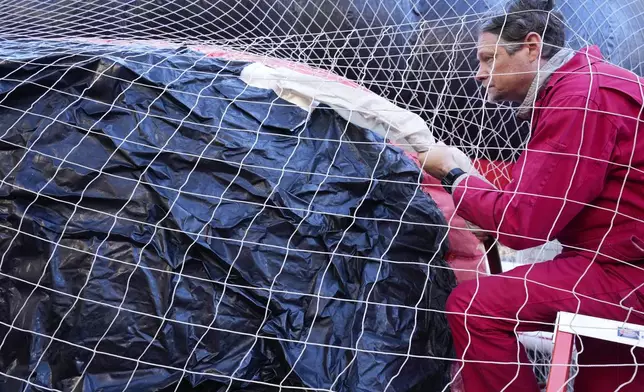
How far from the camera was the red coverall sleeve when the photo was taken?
119cm

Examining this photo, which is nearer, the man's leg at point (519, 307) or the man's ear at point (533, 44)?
the man's leg at point (519, 307)

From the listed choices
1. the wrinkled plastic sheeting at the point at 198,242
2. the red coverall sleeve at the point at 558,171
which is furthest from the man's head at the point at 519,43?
the wrinkled plastic sheeting at the point at 198,242

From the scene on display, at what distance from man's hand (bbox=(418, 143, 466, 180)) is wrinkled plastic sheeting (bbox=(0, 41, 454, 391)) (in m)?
0.08

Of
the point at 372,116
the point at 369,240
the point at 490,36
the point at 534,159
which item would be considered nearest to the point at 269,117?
the point at 372,116

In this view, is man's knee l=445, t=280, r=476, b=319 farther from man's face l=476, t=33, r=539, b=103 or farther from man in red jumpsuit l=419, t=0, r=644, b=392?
man's face l=476, t=33, r=539, b=103

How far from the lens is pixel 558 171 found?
120 centimetres

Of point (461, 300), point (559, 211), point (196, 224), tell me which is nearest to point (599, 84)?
point (559, 211)

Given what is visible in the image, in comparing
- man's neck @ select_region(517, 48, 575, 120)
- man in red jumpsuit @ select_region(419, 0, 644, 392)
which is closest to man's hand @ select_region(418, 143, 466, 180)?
man in red jumpsuit @ select_region(419, 0, 644, 392)

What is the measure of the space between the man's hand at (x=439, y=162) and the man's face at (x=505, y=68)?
0.50 feet

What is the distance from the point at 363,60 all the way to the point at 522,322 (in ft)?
3.79

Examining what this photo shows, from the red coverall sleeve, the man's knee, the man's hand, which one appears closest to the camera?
the red coverall sleeve

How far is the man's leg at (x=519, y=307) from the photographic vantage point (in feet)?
4.07

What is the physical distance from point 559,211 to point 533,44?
35 centimetres

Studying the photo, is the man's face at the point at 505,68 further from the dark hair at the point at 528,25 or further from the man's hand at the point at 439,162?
the man's hand at the point at 439,162
